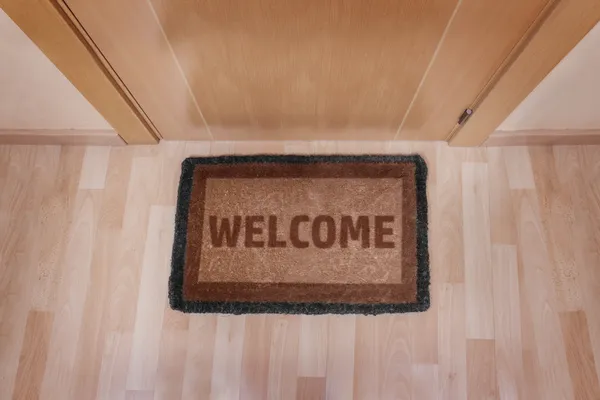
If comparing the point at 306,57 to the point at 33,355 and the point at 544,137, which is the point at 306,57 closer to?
the point at 544,137

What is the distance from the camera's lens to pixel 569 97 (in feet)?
3.90

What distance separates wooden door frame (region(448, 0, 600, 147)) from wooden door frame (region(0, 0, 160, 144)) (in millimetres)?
796

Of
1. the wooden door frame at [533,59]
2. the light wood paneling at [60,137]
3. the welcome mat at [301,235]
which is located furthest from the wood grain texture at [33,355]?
the wooden door frame at [533,59]

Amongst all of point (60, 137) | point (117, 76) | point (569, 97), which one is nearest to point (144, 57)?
point (117, 76)

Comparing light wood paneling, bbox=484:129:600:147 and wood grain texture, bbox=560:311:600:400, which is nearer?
wood grain texture, bbox=560:311:600:400

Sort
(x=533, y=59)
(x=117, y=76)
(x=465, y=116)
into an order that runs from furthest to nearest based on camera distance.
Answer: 1. (x=465, y=116)
2. (x=117, y=76)
3. (x=533, y=59)

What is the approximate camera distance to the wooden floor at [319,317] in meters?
1.28

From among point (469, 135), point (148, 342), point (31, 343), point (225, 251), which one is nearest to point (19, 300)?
point (31, 343)

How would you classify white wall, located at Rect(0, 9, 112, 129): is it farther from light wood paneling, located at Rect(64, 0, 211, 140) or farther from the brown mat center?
the brown mat center

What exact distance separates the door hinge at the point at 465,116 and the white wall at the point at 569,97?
0.12 meters

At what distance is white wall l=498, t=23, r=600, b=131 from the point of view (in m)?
1.03

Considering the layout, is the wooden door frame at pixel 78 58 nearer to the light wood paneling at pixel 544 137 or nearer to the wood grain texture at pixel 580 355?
the light wood paneling at pixel 544 137

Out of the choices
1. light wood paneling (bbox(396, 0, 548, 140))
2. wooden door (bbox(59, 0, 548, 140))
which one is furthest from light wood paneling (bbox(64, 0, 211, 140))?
light wood paneling (bbox(396, 0, 548, 140))

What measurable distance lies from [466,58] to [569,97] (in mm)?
337
